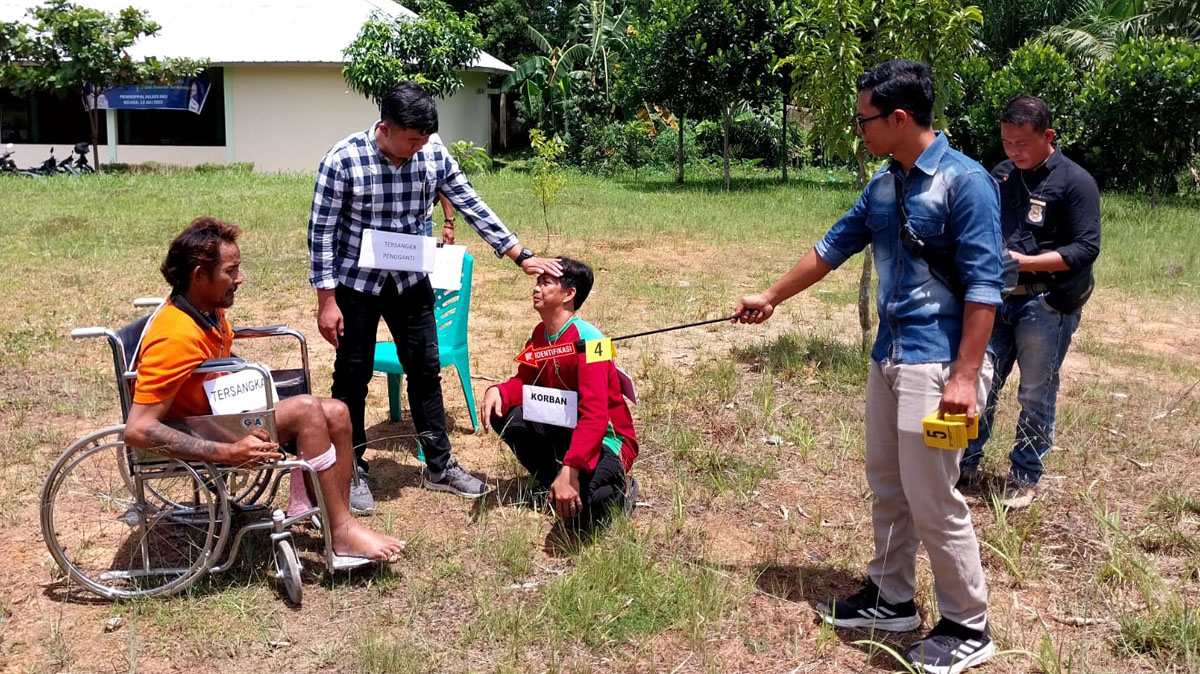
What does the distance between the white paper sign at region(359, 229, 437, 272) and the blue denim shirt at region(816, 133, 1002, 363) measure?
77.4 inches

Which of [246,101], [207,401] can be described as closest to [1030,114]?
[207,401]

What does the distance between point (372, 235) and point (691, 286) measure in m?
5.49

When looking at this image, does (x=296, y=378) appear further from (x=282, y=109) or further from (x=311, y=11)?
(x=311, y=11)

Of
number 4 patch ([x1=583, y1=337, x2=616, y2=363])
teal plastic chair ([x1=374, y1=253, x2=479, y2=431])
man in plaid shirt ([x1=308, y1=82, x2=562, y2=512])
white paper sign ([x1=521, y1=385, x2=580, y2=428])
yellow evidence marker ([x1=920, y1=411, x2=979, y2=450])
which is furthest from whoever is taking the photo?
teal plastic chair ([x1=374, y1=253, x2=479, y2=431])

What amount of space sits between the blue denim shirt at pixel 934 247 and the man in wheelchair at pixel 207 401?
1.93 meters

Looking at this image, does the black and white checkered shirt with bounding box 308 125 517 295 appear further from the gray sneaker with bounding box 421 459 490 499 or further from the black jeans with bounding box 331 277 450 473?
the gray sneaker with bounding box 421 459 490 499

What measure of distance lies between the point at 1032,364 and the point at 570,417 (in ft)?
6.76

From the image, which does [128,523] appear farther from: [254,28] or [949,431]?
[254,28]

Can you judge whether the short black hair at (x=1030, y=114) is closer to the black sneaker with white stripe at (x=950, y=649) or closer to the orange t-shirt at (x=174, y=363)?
the black sneaker with white stripe at (x=950, y=649)

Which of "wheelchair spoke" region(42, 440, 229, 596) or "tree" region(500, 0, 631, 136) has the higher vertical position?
"tree" region(500, 0, 631, 136)

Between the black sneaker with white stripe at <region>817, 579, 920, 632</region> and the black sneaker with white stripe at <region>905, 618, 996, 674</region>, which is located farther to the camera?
the black sneaker with white stripe at <region>817, 579, 920, 632</region>

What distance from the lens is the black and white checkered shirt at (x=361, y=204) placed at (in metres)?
4.25

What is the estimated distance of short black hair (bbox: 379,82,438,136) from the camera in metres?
4.05

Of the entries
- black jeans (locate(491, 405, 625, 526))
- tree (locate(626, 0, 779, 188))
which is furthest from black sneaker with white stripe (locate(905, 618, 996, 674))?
tree (locate(626, 0, 779, 188))
